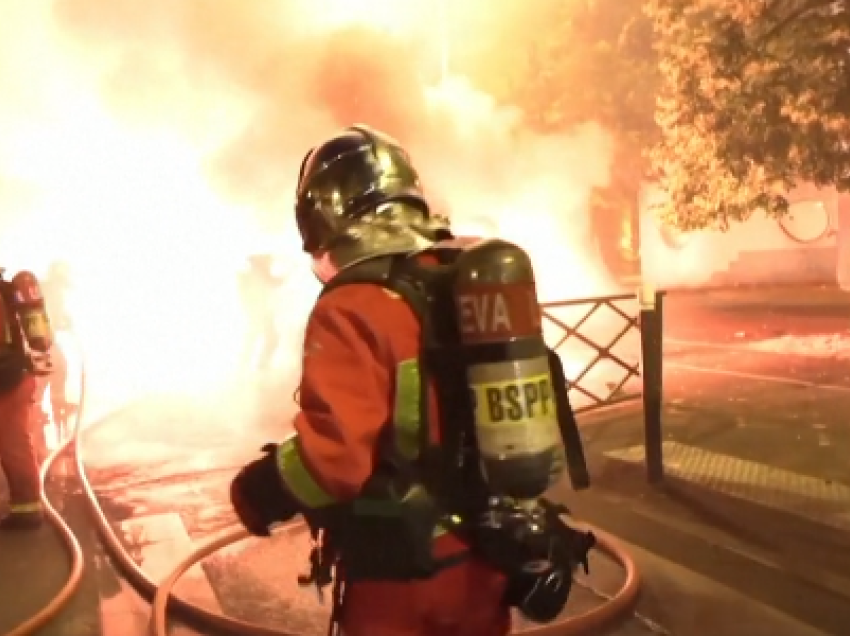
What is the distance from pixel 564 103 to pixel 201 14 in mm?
7107

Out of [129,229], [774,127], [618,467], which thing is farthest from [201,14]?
[618,467]

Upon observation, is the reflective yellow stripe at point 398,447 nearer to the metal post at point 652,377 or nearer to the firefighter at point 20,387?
the firefighter at point 20,387

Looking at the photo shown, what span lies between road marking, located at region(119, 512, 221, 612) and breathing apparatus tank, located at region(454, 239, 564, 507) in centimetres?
258

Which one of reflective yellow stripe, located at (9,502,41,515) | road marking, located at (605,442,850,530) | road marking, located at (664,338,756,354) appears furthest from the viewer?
road marking, located at (664,338,756,354)

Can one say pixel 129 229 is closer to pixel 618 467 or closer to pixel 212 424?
pixel 212 424

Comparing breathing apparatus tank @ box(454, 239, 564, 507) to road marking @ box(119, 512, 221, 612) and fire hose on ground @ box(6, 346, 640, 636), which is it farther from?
road marking @ box(119, 512, 221, 612)

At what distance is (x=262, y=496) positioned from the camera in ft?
6.29

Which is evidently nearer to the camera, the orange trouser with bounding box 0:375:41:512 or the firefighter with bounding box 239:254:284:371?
the orange trouser with bounding box 0:375:41:512

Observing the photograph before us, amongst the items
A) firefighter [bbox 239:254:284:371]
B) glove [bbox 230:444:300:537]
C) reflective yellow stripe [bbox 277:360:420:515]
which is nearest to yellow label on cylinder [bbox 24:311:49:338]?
glove [bbox 230:444:300:537]

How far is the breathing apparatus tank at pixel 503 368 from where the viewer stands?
187 centimetres

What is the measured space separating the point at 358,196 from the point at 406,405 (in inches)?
19.9

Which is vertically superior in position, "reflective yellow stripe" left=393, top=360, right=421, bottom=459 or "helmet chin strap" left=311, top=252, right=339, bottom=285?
"helmet chin strap" left=311, top=252, right=339, bottom=285

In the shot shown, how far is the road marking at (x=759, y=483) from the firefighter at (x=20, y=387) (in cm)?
348

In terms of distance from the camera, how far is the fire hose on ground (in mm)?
3557
